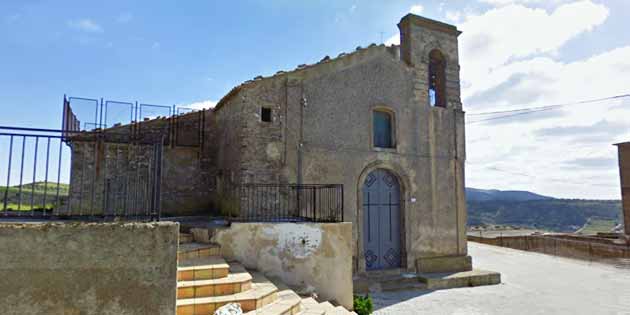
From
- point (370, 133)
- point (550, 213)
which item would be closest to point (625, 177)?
point (370, 133)

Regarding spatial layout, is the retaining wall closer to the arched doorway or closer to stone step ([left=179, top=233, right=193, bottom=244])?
the arched doorway

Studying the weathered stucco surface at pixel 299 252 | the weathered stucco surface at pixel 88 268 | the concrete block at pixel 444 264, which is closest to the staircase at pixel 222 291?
the weathered stucco surface at pixel 299 252

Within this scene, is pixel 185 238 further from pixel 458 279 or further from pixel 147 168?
pixel 458 279

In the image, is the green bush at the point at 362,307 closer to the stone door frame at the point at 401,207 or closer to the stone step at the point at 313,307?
the stone step at the point at 313,307

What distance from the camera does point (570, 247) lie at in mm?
17234

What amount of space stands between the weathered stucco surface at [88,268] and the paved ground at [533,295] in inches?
251

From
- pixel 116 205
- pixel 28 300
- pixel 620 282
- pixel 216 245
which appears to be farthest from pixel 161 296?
pixel 620 282

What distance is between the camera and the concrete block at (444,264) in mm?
12523

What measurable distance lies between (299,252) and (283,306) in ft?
6.50

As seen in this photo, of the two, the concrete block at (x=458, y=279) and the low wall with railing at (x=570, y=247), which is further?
the low wall with railing at (x=570, y=247)

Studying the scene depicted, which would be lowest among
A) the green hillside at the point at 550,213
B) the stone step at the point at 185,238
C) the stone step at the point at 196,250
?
the green hillside at the point at 550,213

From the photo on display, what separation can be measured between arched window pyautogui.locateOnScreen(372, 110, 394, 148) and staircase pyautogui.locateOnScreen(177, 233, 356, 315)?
6.87 m

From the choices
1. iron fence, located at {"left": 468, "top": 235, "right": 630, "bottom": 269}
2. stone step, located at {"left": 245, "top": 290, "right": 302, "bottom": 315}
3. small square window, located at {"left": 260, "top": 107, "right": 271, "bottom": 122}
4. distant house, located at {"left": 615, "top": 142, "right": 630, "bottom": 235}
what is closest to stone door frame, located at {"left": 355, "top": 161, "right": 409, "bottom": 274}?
small square window, located at {"left": 260, "top": 107, "right": 271, "bottom": 122}

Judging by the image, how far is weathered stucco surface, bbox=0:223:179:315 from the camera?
12.0 feet
